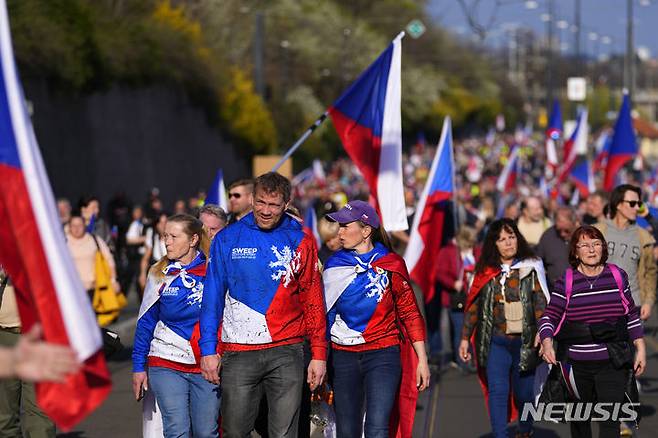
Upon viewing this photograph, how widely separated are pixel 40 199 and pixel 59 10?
84.1 feet

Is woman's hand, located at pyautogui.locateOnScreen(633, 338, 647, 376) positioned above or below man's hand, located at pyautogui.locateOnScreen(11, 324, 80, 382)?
below

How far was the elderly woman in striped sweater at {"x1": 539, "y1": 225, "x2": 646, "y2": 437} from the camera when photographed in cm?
813

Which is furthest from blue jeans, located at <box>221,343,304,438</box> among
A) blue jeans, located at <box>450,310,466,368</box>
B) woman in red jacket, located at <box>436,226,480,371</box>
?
blue jeans, located at <box>450,310,466,368</box>

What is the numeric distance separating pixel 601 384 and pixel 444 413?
2940 mm

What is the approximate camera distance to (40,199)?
4.73 m

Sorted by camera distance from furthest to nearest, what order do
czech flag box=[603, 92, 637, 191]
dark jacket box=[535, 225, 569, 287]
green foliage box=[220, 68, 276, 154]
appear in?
green foliage box=[220, 68, 276, 154] < czech flag box=[603, 92, 637, 191] < dark jacket box=[535, 225, 569, 287]

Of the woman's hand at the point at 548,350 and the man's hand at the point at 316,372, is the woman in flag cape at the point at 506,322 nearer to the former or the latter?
the woman's hand at the point at 548,350

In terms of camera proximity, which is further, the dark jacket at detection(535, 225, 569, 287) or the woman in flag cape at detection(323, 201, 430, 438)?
the dark jacket at detection(535, 225, 569, 287)

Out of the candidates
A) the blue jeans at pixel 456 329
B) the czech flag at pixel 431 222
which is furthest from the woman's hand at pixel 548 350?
the blue jeans at pixel 456 329

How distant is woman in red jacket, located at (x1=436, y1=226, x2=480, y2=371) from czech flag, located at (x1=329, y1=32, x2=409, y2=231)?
284cm

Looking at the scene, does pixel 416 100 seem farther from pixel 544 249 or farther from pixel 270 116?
pixel 544 249

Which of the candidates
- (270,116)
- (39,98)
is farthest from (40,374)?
(270,116)

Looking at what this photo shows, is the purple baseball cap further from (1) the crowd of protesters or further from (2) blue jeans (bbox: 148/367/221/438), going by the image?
(2) blue jeans (bbox: 148/367/221/438)

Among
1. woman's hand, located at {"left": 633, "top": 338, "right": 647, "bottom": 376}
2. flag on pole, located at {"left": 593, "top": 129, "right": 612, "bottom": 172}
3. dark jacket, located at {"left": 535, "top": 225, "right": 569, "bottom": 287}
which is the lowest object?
woman's hand, located at {"left": 633, "top": 338, "right": 647, "bottom": 376}
